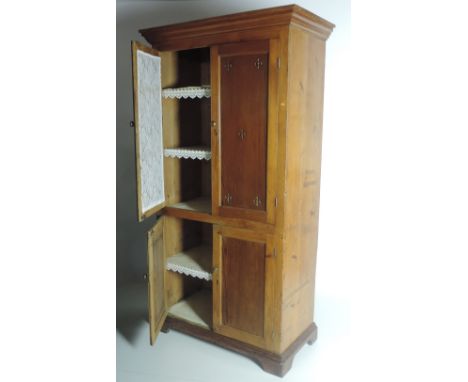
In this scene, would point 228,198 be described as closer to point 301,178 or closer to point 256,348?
point 301,178

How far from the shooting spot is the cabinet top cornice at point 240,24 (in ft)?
6.21

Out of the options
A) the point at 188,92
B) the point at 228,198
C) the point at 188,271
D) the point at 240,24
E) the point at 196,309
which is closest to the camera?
the point at 240,24

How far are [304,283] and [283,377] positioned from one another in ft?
1.61

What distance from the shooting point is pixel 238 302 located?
229 cm

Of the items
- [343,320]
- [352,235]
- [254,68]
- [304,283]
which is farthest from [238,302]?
[254,68]

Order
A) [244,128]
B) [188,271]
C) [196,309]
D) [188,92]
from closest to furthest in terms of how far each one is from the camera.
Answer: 1. [244,128]
2. [188,92]
3. [188,271]
4. [196,309]

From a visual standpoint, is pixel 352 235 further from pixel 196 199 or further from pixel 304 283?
pixel 196 199

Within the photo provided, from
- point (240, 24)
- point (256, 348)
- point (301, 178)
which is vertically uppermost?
point (240, 24)

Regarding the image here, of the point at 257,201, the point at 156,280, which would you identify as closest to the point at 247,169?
the point at 257,201

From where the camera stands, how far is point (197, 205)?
8.46 ft

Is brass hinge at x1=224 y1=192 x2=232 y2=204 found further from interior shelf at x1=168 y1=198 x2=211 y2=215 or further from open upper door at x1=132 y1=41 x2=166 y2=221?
open upper door at x1=132 y1=41 x2=166 y2=221

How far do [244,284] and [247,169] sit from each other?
603mm

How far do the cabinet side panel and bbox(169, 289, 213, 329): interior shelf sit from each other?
54 centimetres

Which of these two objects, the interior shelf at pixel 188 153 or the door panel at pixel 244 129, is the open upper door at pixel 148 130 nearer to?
the interior shelf at pixel 188 153
